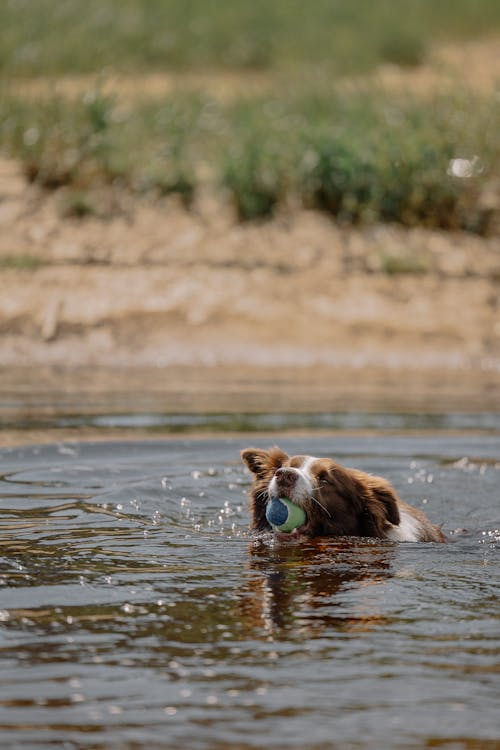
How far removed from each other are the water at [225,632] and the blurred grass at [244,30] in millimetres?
16542

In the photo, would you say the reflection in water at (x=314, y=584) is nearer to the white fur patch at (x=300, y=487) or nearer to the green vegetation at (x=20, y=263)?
the white fur patch at (x=300, y=487)

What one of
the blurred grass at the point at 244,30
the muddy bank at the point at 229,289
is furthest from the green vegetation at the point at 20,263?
the blurred grass at the point at 244,30

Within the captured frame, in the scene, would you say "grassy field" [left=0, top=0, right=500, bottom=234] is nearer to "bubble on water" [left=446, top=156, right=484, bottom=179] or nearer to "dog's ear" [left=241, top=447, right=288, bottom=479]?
"bubble on water" [left=446, top=156, right=484, bottom=179]

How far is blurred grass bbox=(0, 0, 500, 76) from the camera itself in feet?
83.6

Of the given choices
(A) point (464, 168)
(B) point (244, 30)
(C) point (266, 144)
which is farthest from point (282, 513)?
(B) point (244, 30)

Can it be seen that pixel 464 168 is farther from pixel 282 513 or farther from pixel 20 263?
pixel 282 513

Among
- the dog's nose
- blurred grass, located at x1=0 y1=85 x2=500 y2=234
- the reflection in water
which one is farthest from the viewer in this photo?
blurred grass, located at x1=0 y1=85 x2=500 y2=234

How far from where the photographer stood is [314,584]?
561 centimetres

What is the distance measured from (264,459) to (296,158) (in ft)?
35.6

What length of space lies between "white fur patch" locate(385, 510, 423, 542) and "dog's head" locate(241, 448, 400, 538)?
1.6 inches

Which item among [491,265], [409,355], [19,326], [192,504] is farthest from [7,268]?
[192,504]

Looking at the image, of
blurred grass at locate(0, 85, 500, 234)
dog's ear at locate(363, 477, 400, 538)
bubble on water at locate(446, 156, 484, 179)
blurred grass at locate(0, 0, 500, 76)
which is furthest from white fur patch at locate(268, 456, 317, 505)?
blurred grass at locate(0, 0, 500, 76)

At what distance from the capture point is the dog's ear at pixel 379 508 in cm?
684

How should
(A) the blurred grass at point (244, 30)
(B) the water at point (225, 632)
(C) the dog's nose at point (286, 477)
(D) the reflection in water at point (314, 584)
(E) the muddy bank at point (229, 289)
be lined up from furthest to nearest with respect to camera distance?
1. (A) the blurred grass at point (244, 30)
2. (E) the muddy bank at point (229, 289)
3. (C) the dog's nose at point (286, 477)
4. (D) the reflection in water at point (314, 584)
5. (B) the water at point (225, 632)
